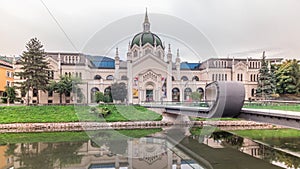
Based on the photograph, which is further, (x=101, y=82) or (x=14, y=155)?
(x=101, y=82)

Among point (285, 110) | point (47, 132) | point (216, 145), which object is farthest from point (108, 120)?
point (285, 110)

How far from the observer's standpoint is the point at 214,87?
1435 centimetres

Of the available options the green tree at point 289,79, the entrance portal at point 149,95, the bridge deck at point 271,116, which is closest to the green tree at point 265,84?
the green tree at point 289,79

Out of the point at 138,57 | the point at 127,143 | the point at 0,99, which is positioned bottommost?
the point at 127,143

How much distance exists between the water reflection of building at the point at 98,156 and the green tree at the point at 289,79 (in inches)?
1068

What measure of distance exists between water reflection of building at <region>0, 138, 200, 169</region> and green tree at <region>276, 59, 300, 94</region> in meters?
27.1

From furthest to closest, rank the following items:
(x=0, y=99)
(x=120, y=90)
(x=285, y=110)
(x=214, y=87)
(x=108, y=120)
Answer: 1. (x=0, y=99)
2. (x=120, y=90)
3. (x=108, y=120)
4. (x=214, y=87)
5. (x=285, y=110)

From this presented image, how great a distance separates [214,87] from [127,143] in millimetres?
7098

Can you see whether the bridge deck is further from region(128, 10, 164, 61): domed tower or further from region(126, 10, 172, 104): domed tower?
region(126, 10, 172, 104): domed tower

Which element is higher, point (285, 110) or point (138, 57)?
point (138, 57)

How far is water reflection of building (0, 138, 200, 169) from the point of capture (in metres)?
12.7

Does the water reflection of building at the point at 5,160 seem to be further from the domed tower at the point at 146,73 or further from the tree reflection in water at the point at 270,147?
the domed tower at the point at 146,73

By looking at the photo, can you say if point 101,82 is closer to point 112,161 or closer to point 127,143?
point 127,143

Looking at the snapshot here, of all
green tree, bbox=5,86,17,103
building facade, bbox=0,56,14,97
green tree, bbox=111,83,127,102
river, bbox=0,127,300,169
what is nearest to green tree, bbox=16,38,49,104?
green tree, bbox=5,86,17,103
